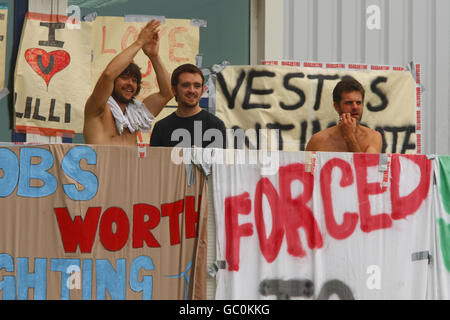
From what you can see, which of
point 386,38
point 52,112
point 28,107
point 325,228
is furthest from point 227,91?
point 386,38

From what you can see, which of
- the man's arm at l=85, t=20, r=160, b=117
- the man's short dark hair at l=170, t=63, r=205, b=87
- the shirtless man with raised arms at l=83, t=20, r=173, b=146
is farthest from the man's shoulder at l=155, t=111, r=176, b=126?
the man's arm at l=85, t=20, r=160, b=117

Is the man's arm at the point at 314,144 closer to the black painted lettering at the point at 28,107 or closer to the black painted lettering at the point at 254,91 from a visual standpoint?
the black painted lettering at the point at 254,91

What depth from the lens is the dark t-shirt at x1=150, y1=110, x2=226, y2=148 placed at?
9188mm

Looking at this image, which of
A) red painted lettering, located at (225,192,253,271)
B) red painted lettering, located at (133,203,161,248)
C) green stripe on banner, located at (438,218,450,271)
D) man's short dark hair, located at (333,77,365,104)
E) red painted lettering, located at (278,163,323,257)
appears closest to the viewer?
red painted lettering, located at (133,203,161,248)

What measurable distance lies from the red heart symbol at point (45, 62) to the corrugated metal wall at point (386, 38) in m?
2.95

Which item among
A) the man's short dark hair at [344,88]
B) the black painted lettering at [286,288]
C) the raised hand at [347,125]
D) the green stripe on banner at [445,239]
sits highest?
the man's short dark hair at [344,88]

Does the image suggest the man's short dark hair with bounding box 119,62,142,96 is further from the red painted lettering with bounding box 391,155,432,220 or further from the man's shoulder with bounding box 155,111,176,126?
the red painted lettering with bounding box 391,155,432,220

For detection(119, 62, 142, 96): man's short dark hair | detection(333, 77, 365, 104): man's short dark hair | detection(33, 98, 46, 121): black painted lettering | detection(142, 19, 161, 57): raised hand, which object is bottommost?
detection(33, 98, 46, 121): black painted lettering

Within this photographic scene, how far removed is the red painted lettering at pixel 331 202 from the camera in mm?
8320

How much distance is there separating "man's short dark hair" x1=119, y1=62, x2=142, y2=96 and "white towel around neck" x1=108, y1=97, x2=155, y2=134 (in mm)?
188

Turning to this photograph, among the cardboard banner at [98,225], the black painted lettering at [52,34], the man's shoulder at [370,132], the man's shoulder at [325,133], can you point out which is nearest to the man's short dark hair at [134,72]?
the black painted lettering at [52,34]

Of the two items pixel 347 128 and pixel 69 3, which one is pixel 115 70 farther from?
pixel 347 128
